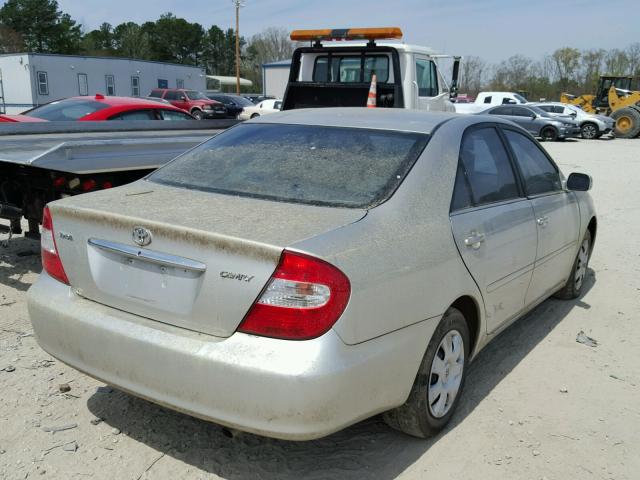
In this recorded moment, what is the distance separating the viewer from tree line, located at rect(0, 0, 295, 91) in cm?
7594

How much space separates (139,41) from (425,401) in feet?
285

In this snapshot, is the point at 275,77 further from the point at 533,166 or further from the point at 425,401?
the point at 425,401

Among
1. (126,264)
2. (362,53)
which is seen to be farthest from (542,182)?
(362,53)

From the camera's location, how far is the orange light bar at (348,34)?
360 inches

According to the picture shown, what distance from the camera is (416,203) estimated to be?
2824mm

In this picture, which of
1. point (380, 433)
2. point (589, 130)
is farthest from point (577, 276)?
point (589, 130)

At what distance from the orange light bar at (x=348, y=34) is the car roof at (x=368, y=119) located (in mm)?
5681

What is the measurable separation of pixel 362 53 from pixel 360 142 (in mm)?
7243

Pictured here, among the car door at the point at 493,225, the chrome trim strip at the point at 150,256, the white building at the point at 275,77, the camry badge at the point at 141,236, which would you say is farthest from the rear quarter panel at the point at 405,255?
the white building at the point at 275,77

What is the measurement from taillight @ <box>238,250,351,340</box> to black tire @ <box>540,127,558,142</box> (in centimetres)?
2516

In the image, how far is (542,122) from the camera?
2544cm

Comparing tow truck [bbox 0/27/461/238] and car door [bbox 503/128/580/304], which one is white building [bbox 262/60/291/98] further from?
car door [bbox 503/128/580/304]

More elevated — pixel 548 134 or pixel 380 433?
pixel 548 134

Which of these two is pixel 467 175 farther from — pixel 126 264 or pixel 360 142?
pixel 126 264
